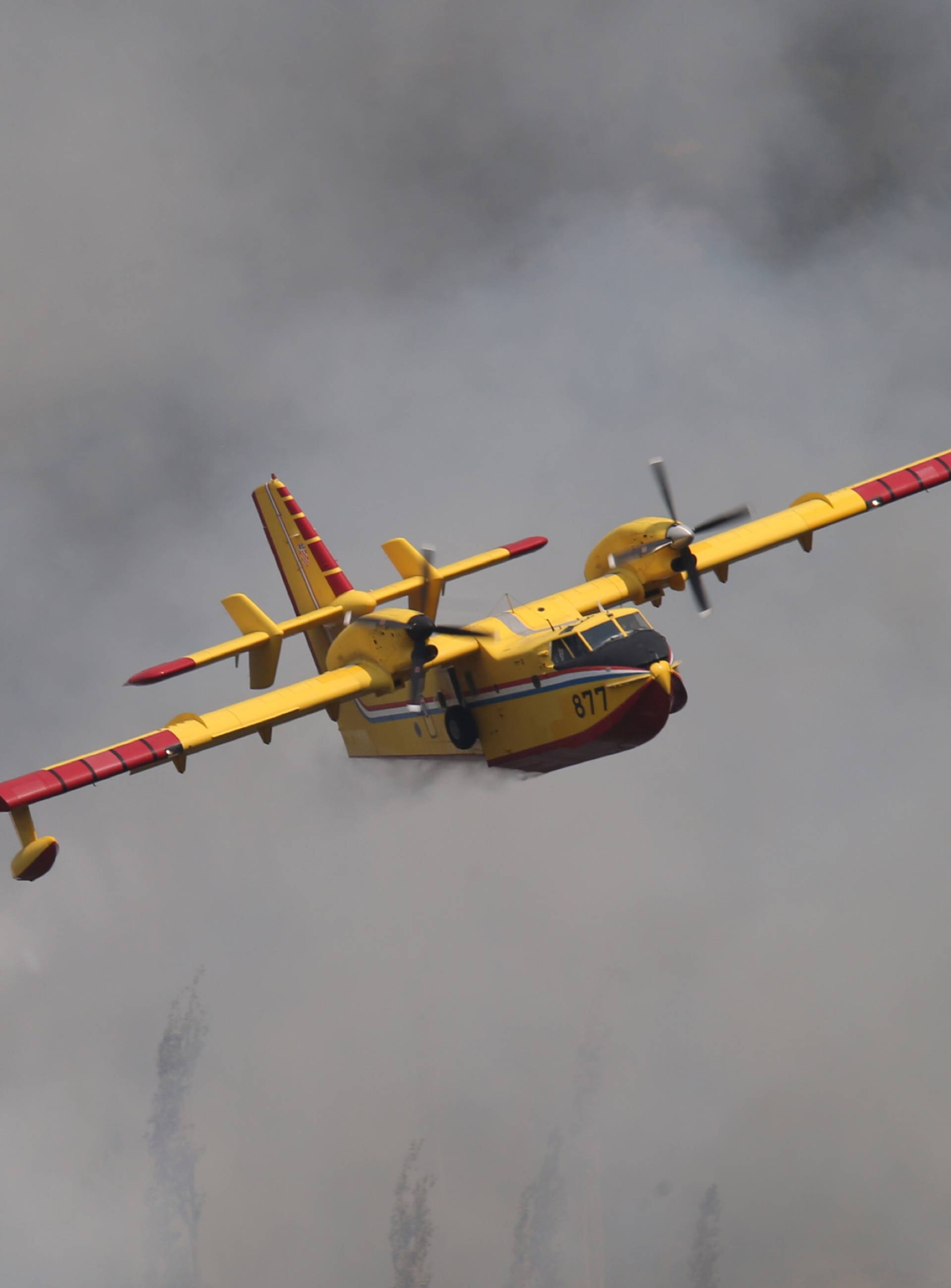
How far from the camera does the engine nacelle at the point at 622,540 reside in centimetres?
3531

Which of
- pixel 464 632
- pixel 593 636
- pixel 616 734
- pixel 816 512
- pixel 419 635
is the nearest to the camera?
pixel 616 734

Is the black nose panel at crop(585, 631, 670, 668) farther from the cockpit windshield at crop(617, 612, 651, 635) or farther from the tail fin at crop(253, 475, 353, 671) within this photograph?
the tail fin at crop(253, 475, 353, 671)

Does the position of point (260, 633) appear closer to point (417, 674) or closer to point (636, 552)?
point (417, 674)

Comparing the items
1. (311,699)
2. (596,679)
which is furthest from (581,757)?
(311,699)

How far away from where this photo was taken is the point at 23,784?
97.0 ft

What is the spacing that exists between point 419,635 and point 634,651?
5281 millimetres

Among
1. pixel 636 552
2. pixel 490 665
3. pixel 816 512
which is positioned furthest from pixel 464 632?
pixel 816 512

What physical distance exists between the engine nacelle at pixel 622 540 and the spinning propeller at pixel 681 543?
10 cm

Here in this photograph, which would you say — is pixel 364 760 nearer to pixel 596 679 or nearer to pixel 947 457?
pixel 596 679

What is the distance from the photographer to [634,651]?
97.3 feet

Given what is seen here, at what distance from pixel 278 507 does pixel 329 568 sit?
9.99 ft

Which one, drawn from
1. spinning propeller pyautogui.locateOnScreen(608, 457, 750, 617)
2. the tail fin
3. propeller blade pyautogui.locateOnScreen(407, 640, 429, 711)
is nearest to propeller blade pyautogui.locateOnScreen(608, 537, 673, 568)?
spinning propeller pyautogui.locateOnScreen(608, 457, 750, 617)

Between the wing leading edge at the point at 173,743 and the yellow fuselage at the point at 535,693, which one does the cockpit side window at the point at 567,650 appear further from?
the wing leading edge at the point at 173,743

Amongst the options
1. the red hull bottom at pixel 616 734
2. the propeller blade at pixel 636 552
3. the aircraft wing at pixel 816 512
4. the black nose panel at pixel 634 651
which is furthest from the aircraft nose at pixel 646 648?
the aircraft wing at pixel 816 512
